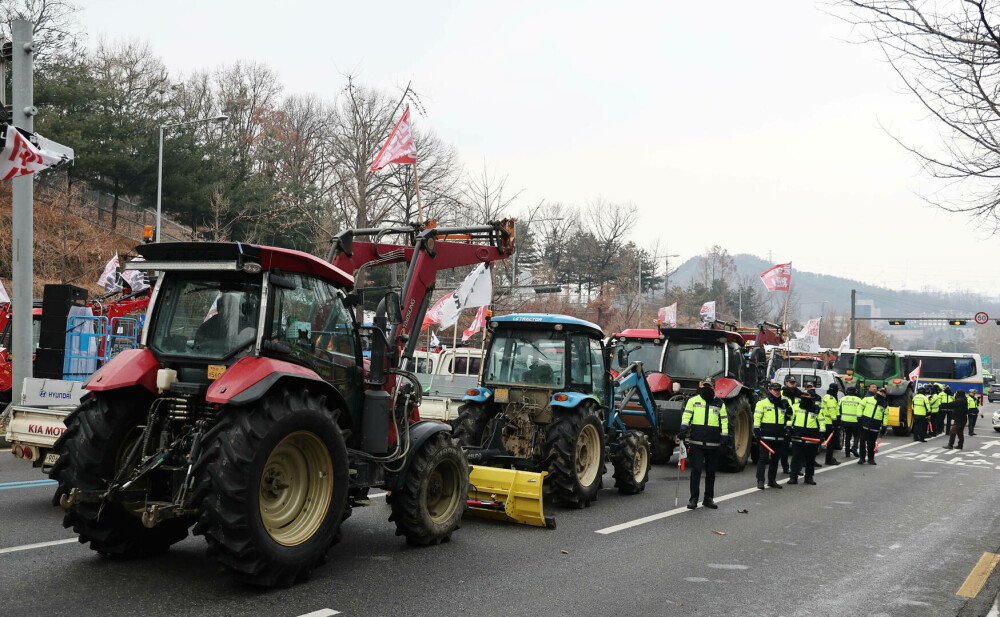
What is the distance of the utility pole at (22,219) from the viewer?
14.2 m

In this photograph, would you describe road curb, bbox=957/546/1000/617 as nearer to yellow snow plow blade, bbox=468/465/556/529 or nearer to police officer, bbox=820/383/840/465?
yellow snow plow blade, bbox=468/465/556/529

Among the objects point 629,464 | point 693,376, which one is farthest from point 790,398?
point 629,464

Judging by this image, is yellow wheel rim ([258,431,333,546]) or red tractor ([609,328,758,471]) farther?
red tractor ([609,328,758,471])

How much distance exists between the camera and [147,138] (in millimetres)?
37031

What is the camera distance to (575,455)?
1090 centimetres

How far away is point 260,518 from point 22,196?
11.3 metres

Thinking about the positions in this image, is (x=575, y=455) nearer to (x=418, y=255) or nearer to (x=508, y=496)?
(x=508, y=496)

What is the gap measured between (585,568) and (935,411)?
942 inches

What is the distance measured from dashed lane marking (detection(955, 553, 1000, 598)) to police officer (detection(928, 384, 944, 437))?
795 inches

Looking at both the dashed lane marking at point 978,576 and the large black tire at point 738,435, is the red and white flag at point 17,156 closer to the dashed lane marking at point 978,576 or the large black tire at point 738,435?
the dashed lane marking at point 978,576

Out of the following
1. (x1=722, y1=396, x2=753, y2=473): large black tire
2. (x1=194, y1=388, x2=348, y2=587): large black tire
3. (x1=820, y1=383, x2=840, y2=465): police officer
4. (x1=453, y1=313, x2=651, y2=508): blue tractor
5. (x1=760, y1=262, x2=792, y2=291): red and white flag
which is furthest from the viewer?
(x1=760, y1=262, x2=792, y2=291): red and white flag

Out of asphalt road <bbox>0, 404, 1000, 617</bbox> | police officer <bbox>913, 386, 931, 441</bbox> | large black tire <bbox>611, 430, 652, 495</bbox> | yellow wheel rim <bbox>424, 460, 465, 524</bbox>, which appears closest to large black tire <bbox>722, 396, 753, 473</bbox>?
large black tire <bbox>611, 430, 652, 495</bbox>

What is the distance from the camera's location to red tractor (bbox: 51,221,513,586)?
20.0 ft

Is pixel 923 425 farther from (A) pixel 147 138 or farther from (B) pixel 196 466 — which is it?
(A) pixel 147 138
